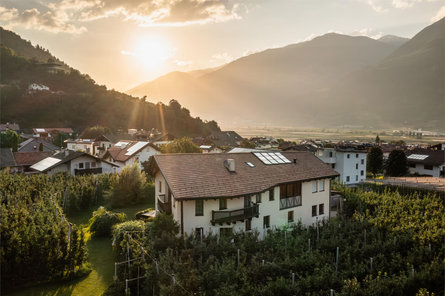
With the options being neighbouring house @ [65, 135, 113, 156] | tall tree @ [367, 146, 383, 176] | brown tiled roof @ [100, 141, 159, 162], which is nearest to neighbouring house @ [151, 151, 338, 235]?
brown tiled roof @ [100, 141, 159, 162]

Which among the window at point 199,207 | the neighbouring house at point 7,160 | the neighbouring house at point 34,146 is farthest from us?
the neighbouring house at point 34,146

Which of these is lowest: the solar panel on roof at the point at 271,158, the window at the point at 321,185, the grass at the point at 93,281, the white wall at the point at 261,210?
the grass at the point at 93,281

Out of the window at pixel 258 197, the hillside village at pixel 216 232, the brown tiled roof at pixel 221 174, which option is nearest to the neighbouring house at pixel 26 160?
the hillside village at pixel 216 232

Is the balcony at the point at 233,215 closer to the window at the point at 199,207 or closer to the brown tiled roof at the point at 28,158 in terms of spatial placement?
the window at the point at 199,207

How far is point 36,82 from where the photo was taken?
17850 centimetres

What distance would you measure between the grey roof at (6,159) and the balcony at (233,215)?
50.3 m

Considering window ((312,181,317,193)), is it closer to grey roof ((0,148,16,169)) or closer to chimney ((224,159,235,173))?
chimney ((224,159,235,173))

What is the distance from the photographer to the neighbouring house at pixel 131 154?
59228mm

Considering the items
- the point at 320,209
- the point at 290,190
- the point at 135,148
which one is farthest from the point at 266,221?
the point at 135,148

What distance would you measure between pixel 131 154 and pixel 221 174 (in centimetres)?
3545

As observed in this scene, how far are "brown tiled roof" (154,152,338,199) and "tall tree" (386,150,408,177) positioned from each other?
5030 cm

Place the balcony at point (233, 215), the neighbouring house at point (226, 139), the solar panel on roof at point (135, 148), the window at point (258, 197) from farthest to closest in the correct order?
the neighbouring house at point (226, 139) → the solar panel on roof at point (135, 148) → the window at point (258, 197) → the balcony at point (233, 215)

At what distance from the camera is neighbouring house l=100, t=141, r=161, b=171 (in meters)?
59.2

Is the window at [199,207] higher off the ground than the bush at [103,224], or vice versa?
the window at [199,207]
